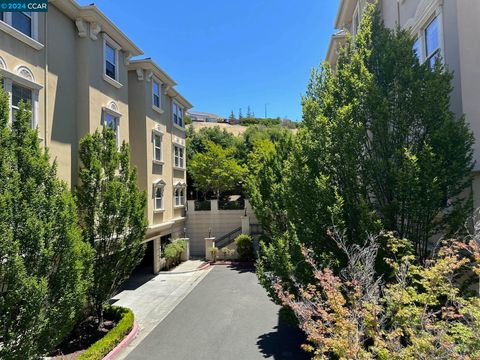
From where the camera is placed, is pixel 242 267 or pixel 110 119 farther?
pixel 242 267

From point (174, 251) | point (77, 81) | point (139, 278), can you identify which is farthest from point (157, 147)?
point (139, 278)

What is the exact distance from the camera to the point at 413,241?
6797 mm

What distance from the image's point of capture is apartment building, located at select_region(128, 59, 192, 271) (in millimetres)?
19062

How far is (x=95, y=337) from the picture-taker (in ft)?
38.2

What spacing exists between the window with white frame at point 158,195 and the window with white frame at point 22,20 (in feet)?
36.1

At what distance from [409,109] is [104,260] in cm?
1066

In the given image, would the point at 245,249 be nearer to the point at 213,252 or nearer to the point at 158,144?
the point at 213,252

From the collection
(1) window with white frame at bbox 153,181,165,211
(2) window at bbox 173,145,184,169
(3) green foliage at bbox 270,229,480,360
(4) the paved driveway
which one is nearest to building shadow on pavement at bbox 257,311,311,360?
(4) the paved driveway

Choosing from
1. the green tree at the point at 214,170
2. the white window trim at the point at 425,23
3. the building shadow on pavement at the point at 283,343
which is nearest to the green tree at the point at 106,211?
the building shadow on pavement at the point at 283,343

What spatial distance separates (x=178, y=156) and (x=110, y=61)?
11133 millimetres

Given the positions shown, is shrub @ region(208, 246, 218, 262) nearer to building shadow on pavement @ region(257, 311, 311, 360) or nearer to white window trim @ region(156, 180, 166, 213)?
white window trim @ region(156, 180, 166, 213)

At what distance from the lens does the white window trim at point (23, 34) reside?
31.6ft

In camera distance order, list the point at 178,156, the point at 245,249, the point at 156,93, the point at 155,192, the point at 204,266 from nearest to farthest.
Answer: the point at 155,192
the point at 156,93
the point at 204,266
the point at 245,249
the point at 178,156

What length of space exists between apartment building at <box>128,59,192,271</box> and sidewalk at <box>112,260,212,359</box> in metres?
2.03
